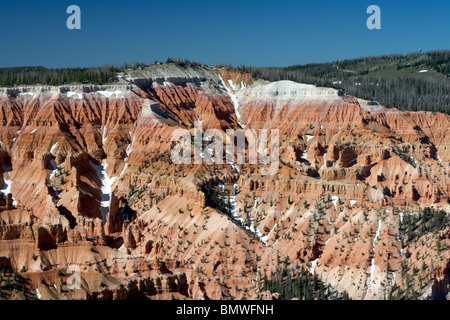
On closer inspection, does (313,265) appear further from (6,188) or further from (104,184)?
(6,188)

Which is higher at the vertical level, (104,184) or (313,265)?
(104,184)

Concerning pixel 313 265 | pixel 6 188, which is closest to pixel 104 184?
pixel 6 188

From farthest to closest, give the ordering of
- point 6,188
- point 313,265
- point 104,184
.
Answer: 1. point 104,184
2. point 6,188
3. point 313,265

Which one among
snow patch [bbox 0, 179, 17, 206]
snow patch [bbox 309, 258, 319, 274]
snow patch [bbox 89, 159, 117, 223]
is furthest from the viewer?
snow patch [bbox 0, 179, 17, 206]

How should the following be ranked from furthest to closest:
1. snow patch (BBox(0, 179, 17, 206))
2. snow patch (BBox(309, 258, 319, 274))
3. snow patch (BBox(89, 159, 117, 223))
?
snow patch (BBox(0, 179, 17, 206)), snow patch (BBox(89, 159, 117, 223)), snow patch (BBox(309, 258, 319, 274))

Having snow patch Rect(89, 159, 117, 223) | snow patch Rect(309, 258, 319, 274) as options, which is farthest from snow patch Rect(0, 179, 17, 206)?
snow patch Rect(309, 258, 319, 274)

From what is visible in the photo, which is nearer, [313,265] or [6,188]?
[313,265]

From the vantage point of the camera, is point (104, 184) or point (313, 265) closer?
point (313, 265)

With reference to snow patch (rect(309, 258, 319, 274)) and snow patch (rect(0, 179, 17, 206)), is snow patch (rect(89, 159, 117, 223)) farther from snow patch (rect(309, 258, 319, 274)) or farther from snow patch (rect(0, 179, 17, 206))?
snow patch (rect(309, 258, 319, 274))

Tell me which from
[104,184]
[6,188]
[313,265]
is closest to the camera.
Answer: [313,265]
